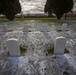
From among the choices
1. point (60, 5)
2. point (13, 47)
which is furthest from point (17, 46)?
point (60, 5)

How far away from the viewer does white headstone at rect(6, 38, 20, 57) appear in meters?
3.56

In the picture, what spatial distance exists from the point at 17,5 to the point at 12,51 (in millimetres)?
12343

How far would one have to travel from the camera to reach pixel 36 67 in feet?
10.7

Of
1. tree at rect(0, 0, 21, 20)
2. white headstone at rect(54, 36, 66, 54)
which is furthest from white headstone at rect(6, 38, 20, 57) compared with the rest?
tree at rect(0, 0, 21, 20)

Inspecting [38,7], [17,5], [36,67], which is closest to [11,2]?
[17,5]

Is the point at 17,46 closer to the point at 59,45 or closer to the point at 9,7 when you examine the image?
the point at 59,45

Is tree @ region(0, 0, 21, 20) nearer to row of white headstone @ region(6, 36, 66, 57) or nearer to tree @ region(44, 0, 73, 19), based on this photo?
tree @ region(44, 0, 73, 19)

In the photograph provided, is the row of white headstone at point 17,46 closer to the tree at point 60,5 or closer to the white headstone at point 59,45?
the white headstone at point 59,45

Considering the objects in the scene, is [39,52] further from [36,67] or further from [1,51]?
[1,51]

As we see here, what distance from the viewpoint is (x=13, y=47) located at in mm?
3738

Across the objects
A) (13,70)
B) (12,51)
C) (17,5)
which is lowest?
(13,70)

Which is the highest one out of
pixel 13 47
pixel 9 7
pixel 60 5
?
pixel 60 5

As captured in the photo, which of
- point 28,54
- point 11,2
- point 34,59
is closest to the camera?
point 34,59

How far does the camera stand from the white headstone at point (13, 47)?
11.7ft
